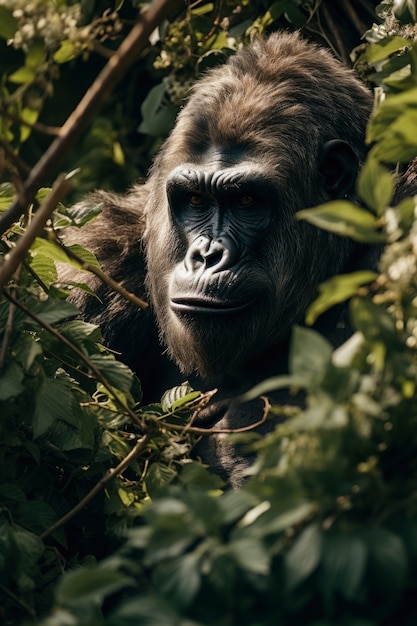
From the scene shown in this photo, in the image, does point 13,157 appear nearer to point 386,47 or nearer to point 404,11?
point 386,47

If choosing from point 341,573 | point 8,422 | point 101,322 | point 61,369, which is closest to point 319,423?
point 341,573

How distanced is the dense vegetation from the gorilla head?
16.1 inches

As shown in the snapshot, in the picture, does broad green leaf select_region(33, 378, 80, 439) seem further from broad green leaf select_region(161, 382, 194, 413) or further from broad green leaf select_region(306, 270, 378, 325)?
broad green leaf select_region(306, 270, 378, 325)

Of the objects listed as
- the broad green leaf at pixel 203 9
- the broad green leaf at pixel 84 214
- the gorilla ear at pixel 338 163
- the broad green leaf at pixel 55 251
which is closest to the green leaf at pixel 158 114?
the broad green leaf at pixel 203 9

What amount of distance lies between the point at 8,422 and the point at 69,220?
722 mm

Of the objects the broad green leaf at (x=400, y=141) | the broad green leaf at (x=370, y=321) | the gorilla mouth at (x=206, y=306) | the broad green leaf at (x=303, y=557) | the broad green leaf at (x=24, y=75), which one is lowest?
the gorilla mouth at (x=206, y=306)

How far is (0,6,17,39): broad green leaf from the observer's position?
9.65 ft

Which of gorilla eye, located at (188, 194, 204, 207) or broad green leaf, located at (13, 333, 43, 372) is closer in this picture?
broad green leaf, located at (13, 333, 43, 372)

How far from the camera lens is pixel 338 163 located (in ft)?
14.8

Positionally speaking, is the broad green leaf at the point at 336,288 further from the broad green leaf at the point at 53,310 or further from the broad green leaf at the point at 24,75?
the broad green leaf at the point at 53,310

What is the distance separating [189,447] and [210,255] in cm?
75

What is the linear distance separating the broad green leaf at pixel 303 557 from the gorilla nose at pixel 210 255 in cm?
202

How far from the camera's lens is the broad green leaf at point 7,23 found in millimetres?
2941

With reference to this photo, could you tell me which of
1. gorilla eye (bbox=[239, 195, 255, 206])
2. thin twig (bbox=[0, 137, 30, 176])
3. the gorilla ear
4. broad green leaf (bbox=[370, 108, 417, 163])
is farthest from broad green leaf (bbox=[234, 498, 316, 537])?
the gorilla ear
